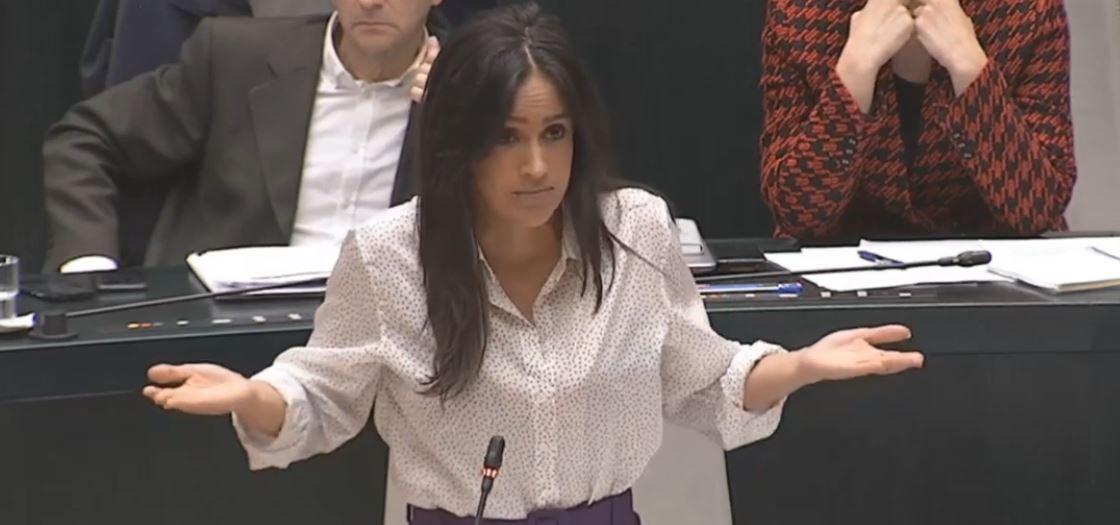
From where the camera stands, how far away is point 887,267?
2025mm

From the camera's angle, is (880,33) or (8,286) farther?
(880,33)

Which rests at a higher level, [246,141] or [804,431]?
[246,141]

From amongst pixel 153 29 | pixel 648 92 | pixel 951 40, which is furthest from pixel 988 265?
pixel 648 92

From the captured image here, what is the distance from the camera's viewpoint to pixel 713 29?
3523 mm

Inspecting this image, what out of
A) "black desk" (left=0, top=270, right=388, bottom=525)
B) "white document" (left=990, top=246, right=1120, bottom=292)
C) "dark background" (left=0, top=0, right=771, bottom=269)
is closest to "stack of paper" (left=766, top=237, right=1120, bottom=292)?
"white document" (left=990, top=246, right=1120, bottom=292)

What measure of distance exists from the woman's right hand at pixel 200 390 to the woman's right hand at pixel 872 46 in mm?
1207

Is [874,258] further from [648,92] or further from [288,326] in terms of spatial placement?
[648,92]

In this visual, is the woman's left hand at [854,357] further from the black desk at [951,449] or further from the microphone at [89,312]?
the microphone at [89,312]

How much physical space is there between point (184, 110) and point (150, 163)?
96 millimetres

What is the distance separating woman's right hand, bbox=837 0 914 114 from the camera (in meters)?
2.31

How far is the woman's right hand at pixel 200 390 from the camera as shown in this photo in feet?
4.37

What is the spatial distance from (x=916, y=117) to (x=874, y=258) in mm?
392

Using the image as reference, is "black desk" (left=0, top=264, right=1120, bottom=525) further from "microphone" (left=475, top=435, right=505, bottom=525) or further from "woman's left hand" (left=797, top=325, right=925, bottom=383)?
"microphone" (left=475, top=435, right=505, bottom=525)

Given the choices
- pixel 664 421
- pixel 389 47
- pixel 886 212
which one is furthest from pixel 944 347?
pixel 389 47
